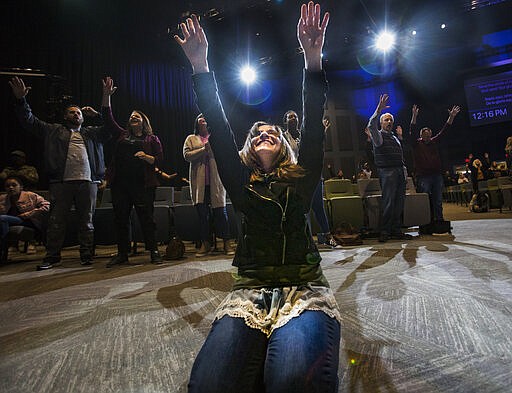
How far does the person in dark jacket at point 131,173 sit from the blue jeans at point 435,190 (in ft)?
12.0

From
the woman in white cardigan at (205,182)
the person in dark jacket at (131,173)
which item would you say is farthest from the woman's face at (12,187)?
the woman in white cardigan at (205,182)

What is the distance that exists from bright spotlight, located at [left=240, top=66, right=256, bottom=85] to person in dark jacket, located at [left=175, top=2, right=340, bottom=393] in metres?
8.96

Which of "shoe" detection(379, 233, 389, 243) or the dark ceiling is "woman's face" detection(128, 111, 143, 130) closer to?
"shoe" detection(379, 233, 389, 243)

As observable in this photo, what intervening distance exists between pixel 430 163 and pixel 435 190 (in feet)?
1.36

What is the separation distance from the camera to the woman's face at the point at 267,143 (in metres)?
1.22

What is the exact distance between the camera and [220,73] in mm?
9109

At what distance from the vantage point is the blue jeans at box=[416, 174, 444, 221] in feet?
14.4

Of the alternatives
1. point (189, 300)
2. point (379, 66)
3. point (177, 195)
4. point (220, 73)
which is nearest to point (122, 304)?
point (189, 300)

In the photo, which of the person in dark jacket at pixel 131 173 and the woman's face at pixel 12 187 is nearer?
the person in dark jacket at pixel 131 173

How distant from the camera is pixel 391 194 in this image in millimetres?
3889

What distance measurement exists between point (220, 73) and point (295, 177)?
8.79 m

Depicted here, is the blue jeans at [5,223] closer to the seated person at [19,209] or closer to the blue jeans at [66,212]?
the seated person at [19,209]

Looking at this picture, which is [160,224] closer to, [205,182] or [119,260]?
[119,260]

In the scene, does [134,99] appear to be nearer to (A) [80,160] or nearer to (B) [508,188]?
(A) [80,160]
